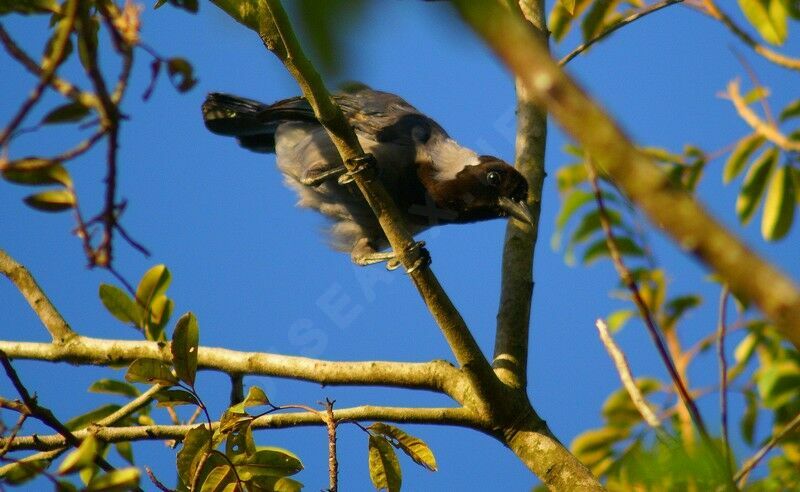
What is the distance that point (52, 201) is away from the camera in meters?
2.26

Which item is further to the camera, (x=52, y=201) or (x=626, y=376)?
(x=626, y=376)

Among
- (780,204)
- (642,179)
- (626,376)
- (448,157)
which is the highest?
(448,157)

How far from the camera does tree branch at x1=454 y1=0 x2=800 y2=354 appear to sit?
805mm

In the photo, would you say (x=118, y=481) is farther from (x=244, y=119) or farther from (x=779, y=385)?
(x=244, y=119)

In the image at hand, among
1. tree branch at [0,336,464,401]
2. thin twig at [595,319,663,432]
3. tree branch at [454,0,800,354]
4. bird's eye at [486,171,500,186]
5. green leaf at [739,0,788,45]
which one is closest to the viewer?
tree branch at [454,0,800,354]

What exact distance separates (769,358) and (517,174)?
84.3 inches

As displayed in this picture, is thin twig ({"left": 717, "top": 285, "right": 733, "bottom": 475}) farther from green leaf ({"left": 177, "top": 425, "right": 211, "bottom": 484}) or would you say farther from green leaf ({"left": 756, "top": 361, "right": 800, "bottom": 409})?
green leaf ({"left": 756, "top": 361, "right": 800, "bottom": 409})

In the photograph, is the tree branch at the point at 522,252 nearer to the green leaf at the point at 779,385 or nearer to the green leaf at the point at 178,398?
the green leaf at the point at 178,398

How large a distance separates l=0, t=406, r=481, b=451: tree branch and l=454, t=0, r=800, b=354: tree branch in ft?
8.42

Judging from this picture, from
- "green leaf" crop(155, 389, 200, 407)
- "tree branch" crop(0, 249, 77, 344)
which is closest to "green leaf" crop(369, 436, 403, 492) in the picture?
"green leaf" crop(155, 389, 200, 407)

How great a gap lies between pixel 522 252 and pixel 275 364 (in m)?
1.58

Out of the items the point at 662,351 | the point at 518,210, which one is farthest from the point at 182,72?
the point at 518,210

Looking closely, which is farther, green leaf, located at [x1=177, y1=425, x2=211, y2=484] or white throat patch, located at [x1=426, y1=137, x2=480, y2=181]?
white throat patch, located at [x1=426, y1=137, x2=480, y2=181]

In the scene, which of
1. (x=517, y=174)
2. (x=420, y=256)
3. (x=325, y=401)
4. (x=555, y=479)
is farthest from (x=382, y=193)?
(x=517, y=174)
